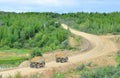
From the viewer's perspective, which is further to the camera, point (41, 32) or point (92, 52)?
point (41, 32)

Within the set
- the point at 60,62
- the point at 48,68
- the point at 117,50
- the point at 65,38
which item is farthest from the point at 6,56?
the point at 48,68

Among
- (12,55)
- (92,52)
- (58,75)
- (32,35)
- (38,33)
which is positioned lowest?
(12,55)

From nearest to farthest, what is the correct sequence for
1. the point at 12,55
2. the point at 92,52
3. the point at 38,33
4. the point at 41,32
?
the point at 92,52 → the point at 12,55 → the point at 38,33 → the point at 41,32

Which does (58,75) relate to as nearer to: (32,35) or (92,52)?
(92,52)

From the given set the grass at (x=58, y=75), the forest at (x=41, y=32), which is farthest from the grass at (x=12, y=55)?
the grass at (x=58, y=75)

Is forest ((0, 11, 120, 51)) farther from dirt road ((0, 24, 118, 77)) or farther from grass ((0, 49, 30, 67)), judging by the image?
dirt road ((0, 24, 118, 77))

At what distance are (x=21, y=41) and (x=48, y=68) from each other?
175ft

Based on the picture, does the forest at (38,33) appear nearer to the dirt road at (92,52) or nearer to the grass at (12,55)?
the grass at (12,55)

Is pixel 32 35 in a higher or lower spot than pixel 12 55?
higher

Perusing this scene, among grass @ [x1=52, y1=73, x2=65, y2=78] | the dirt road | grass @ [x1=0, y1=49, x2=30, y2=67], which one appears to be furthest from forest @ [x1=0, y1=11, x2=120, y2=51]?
grass @ [x1=52, y1=73, x2=65, y2=78]

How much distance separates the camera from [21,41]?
123750 millimetres

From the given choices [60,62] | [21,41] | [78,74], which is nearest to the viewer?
[78,74]

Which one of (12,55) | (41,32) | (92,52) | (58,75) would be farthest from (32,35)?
(58,75)

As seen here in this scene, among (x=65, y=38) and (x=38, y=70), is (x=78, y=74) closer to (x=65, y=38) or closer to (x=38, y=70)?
(x=38, y=70)
